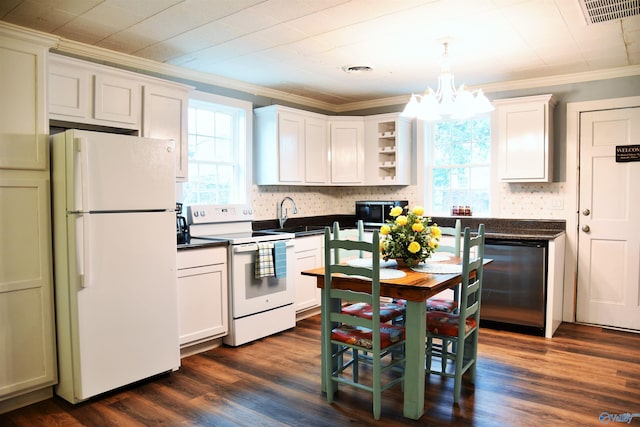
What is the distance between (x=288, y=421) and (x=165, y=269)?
1.25m

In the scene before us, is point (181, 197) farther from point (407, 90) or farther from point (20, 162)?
point (407, 90)

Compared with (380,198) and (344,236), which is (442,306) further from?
(380,198)

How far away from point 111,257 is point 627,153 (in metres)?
4.19

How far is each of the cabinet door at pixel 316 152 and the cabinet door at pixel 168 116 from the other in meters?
1.59

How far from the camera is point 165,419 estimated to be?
8.50ft

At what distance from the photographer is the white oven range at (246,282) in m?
3.74

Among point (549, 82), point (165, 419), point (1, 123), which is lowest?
point (165, 419)

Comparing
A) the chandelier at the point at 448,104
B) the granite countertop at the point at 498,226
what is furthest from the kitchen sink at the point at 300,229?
the chandelier at the point at 448,104

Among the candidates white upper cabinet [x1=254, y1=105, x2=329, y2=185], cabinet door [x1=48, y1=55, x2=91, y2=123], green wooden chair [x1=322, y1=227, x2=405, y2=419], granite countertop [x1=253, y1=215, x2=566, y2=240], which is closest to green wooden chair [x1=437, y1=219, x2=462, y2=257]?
granite countertop [x1=253, y1=215, x2=566, y2=240]

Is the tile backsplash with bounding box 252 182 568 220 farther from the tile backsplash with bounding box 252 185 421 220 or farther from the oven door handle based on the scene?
the oven door handle

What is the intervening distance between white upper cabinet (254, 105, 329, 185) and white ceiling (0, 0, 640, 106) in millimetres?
453

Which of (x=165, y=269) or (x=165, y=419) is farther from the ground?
(x=165, y=269)

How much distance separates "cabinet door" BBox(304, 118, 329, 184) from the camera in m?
Result: 5.04

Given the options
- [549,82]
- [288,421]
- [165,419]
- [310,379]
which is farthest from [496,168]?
[165,419]
